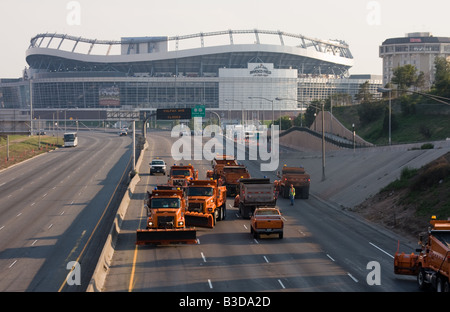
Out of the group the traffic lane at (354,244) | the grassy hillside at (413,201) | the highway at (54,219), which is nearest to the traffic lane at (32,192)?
the highway at (54,219)

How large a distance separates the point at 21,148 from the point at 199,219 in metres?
85.6

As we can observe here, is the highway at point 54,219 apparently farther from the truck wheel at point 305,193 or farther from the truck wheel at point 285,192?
the truck wheel at point 305,193

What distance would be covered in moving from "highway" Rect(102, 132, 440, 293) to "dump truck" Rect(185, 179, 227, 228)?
0.78 metres

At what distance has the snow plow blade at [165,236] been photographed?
3622 cm

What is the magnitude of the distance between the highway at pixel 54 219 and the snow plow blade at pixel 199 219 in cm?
557

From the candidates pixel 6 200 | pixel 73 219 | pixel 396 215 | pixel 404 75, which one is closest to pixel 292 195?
pixel 396 215

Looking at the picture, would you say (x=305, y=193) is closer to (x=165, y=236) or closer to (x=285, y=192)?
(x=285, y=192)

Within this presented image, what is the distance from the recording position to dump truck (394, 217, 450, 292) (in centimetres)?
2522

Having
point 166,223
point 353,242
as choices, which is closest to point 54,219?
point 166,223

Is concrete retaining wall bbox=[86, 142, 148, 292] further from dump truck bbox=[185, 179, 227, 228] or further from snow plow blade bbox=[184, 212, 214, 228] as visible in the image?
dump truck bbox=[185, 179, 227, 228]

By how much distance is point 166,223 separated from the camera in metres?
37.4
